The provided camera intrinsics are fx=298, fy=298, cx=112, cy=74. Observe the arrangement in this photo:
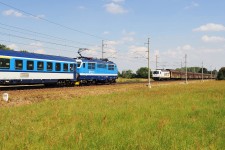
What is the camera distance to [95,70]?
41.8 metres

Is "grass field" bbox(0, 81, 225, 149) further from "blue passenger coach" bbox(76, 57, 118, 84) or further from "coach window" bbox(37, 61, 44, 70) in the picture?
"blue passenger coach" bbox(76, 57, 118, 84)

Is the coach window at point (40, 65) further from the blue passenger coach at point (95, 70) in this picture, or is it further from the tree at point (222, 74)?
the tree at point (222, 74)

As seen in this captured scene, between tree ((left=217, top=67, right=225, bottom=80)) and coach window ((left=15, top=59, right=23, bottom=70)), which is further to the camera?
tree ((left=217, top=67, right=225, bottom=80))

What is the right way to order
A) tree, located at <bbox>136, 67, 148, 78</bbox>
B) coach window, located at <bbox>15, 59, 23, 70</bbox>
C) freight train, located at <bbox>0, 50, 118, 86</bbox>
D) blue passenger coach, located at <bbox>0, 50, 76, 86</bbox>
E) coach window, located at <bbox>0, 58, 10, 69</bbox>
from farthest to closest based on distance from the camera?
tree, located at <bbox>136, 67, 148, 78</bbox>
coach window, located at <bbox>15, 59, 23, 70</bbox>
freight train, located at <bbox>0, 50, 118, 86</bbox>
blue passenger coach, located at <bbox>0, 50, 76, 86</bbox>
coach window, located at <bbox>0, 58, 10, 69</bbox>

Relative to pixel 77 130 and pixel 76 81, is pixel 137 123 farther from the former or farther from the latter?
pixel 76 81

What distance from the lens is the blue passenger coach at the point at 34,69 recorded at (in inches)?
1006

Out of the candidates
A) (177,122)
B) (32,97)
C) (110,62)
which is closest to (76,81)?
(110,62)

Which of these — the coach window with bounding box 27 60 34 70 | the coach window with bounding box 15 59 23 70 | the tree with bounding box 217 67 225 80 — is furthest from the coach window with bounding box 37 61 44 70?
the tree with bounding box 217 67 225 80

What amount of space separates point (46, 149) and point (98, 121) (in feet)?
14.3

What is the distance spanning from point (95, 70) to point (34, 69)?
13817mm

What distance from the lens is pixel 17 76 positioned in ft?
87.6

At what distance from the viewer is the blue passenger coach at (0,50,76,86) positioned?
2555 centimetres

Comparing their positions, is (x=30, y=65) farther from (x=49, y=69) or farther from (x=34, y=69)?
(x=49, y=69)

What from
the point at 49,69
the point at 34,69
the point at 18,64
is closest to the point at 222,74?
the point at 49,69
